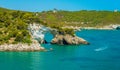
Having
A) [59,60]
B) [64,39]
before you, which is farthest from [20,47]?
[64,39]

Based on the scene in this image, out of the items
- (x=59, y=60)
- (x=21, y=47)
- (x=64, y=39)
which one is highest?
(x=64, y=39)

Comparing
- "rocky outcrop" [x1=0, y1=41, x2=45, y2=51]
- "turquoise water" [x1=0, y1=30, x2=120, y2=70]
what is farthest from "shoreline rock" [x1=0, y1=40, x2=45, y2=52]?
"turquoise water" [x1=0, y1=30, x2=120, y2=70]

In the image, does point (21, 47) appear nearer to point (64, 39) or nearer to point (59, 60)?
point (59, 60)

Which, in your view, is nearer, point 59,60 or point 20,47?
point 59,60

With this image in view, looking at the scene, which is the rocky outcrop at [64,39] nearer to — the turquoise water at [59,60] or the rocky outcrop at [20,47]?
the turquoise water at [59,60]

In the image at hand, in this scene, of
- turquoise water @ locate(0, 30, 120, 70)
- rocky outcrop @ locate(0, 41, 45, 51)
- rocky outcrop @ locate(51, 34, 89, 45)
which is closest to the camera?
turquoise water @ locate(0, 30, 120, 70)

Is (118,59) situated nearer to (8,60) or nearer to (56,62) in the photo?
(56,62)

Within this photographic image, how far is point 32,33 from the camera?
4451 inches

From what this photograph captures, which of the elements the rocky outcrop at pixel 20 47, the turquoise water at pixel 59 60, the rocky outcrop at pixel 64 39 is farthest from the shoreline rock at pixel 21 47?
the rocky outcrop at pixel 64 39

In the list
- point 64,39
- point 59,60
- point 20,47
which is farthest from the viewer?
point 64,39

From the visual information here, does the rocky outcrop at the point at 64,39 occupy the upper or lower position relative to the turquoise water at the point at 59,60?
upper

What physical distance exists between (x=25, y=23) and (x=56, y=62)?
31597mm

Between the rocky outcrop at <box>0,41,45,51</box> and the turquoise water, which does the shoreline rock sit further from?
the turquoise water

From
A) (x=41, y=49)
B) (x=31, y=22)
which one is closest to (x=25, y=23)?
(x=31, y=22)
